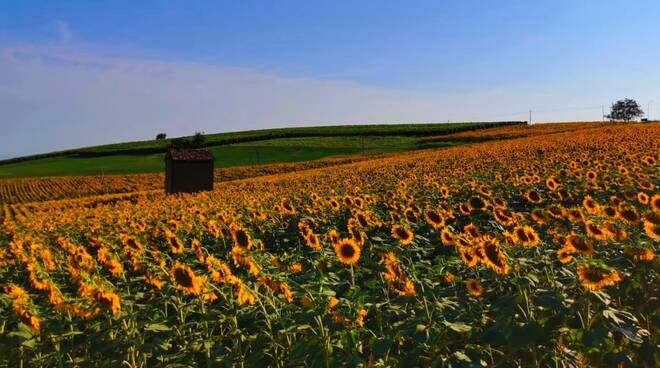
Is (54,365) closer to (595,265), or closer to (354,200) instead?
(595,265)

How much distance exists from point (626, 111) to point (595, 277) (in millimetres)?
192417

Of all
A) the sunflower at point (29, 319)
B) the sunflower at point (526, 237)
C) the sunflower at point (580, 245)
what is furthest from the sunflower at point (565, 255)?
the sunflower at point (29, 319)

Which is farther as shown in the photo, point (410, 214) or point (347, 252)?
point (410, 214)

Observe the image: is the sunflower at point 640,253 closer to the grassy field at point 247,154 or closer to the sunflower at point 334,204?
the sunflower at point 334,204

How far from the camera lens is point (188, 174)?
3406cm

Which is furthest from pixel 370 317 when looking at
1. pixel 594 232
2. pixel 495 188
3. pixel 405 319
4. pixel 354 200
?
pixel 495 188

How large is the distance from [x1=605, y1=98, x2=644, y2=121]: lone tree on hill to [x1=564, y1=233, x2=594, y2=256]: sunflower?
185275 millimetres

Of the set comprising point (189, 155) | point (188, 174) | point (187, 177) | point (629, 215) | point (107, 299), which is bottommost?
point (187, 177)

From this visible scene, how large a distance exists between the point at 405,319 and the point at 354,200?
6.21m

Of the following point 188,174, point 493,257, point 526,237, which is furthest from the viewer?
point 188,174

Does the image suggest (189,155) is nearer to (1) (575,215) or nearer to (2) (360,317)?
(1) (575,215)

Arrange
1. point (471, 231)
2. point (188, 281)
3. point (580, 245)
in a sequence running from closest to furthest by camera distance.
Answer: point (188, 281), point (580, 245), point (471, 231)

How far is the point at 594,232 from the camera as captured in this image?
510cm

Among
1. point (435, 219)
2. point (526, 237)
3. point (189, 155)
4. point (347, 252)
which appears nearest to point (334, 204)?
point (435, 219)
